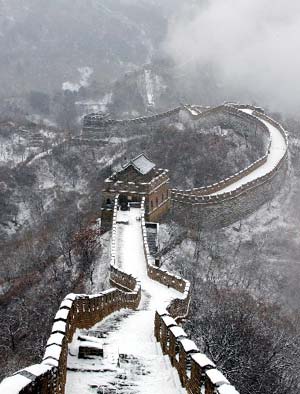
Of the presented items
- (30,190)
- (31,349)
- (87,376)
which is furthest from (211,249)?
(30,190)

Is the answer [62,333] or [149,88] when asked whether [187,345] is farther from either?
[149,88]

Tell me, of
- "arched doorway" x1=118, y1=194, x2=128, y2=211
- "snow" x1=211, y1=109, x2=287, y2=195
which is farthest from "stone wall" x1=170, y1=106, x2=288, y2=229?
"arched doorway" x1=118, y1=194, x2=128, y2=211

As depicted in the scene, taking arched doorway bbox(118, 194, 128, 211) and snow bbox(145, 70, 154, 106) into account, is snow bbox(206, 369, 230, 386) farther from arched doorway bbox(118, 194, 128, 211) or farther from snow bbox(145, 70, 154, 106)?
snow bbox(145, 70, 154, 106)

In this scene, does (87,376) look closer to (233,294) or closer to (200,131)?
(233,294)

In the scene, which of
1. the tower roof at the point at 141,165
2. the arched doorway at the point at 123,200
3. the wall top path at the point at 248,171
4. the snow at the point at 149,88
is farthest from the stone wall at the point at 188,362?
the snow at the point at 149,88

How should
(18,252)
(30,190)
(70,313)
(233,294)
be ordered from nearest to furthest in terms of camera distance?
(70,313) → (233,294) → (18,252) → (30,190)

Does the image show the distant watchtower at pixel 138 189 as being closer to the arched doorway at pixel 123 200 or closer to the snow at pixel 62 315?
the arched doorway at pixel 123 200
